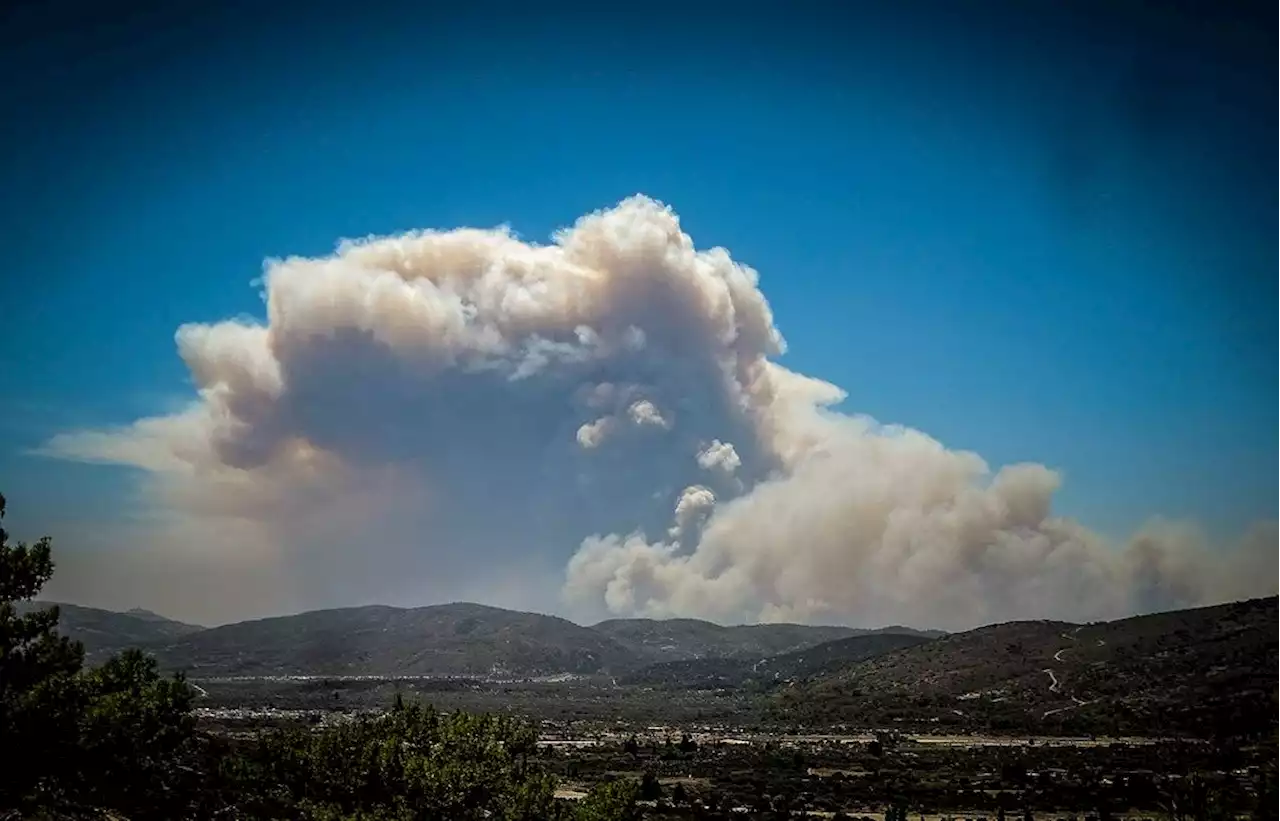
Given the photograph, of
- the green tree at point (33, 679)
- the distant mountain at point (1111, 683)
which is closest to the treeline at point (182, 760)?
the green tree at point (33, 679)

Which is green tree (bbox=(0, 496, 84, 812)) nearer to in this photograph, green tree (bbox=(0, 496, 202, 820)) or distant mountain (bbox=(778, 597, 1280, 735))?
green tree (bbox=(0, 496, 202, 820))

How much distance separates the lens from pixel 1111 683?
497 feet

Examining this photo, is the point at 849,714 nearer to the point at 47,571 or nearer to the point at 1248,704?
the point at 1248,704

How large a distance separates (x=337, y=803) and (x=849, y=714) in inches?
5429

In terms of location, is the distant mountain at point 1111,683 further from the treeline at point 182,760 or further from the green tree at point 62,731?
the green tree at point 62,731

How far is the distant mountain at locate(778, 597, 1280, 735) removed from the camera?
126125 mm

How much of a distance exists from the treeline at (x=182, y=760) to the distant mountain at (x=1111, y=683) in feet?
309

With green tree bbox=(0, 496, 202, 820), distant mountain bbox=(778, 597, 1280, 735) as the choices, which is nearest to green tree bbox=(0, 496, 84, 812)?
green tree bbox=(0, 496, 202, 820)

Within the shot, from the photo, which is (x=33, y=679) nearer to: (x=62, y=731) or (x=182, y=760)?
(x=62, y=731)

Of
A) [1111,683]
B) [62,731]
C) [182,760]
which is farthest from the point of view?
[1111,683]

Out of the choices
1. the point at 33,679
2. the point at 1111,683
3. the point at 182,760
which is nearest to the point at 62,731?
the point at 33,679

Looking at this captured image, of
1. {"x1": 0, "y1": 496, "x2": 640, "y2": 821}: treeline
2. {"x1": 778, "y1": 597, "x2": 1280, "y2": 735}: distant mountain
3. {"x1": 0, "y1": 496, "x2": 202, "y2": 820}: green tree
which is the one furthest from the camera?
{"x1": 778, "y1": 597, "x2": 1280, "y2": 735}: distant mountain

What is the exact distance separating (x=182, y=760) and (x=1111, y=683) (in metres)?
150

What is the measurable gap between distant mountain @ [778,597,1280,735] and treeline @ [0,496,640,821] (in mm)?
94237
